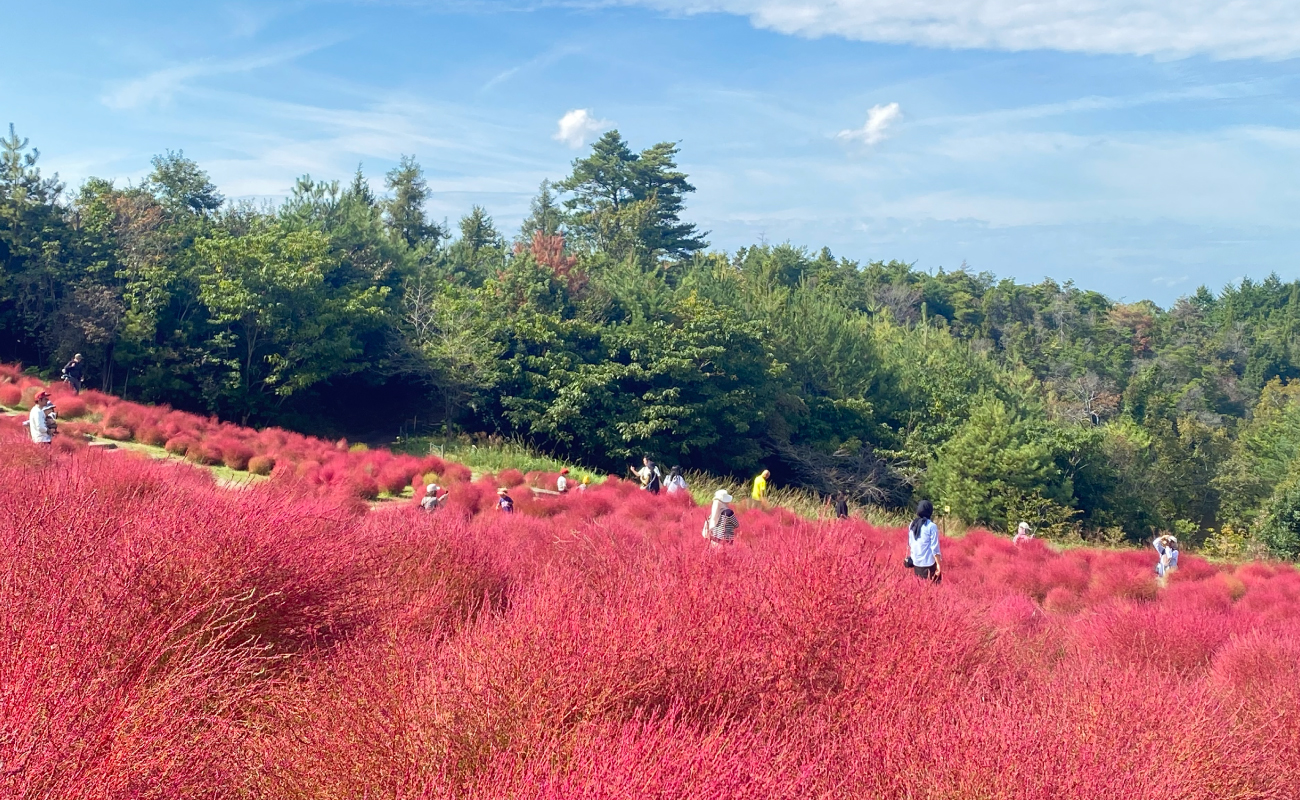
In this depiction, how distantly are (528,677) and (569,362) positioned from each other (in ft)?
Answer: 87.7

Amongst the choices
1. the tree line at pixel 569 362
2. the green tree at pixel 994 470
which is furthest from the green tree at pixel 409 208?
the green tree at pixel 994 470

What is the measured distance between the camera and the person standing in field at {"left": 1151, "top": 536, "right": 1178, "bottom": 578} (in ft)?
48.8

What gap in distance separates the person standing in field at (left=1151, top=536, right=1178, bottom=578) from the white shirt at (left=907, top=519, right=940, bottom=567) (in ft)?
25.1

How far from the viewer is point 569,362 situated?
30578mm

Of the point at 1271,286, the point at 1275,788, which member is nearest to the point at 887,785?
the point at 1275,788

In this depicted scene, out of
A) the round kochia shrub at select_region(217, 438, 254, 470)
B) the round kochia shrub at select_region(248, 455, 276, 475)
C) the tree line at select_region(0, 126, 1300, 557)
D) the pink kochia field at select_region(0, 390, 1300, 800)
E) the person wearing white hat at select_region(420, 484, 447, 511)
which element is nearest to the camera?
the pink kochia field at select_region(0, 390, 1300, 800)

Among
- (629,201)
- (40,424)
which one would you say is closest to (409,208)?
(629,201)

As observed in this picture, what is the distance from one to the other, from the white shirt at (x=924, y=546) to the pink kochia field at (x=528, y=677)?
1793 millimetres

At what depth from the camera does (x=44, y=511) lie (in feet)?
17.6

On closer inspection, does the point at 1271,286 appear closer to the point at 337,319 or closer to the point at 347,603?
the point at 337,319

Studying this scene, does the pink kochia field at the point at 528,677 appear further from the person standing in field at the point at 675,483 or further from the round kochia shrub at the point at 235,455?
the person standing in field at the point at 675,483

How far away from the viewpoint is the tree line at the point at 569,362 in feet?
88.4

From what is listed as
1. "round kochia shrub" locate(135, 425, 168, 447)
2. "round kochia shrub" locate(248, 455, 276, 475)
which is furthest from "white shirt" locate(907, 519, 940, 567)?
"round kochia shrub" locate(135, 425, 168, 447)

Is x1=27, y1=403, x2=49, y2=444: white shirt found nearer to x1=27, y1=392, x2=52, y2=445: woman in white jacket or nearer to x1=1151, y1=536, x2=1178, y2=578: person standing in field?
x1=27, y1=392, x2=52, y2=445: woman in white jacket
